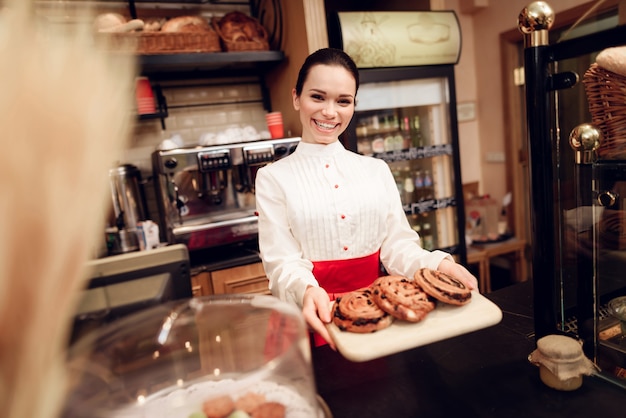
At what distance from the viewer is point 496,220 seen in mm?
3893

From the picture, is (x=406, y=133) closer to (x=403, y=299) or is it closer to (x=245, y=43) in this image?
(x=245, y=43)

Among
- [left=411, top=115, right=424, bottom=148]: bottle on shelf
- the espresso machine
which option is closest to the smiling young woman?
the espresso machine

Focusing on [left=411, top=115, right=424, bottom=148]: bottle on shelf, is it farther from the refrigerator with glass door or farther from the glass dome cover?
the glass dome cover

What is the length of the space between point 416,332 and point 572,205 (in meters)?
0.55

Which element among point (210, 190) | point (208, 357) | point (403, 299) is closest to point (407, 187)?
point (210, 190)

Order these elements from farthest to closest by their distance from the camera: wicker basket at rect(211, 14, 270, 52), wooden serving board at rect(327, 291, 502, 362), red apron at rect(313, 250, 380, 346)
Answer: wicker basket at rect(211, 14, 270, 52) < red apron at rect(313, 250, 380, 346) < wooden serving board at rect(327, 291, 502, 362)

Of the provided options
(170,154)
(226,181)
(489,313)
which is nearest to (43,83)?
(489,313)

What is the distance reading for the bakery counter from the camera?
0.82 meters

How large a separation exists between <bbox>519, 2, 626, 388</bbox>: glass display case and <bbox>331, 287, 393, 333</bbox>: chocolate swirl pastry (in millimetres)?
438

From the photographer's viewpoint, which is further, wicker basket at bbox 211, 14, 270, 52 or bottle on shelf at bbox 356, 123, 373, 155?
bottle on shelf at bbox 356, 123, 373, 155

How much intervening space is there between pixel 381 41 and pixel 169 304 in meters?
2.67

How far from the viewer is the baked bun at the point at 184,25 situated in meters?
2.79

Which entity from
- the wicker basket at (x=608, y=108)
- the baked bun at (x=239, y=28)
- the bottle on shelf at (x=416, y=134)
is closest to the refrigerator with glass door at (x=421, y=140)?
the bottle on shelf at (x=416, y=134)

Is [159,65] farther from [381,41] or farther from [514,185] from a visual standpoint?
[514,185]
